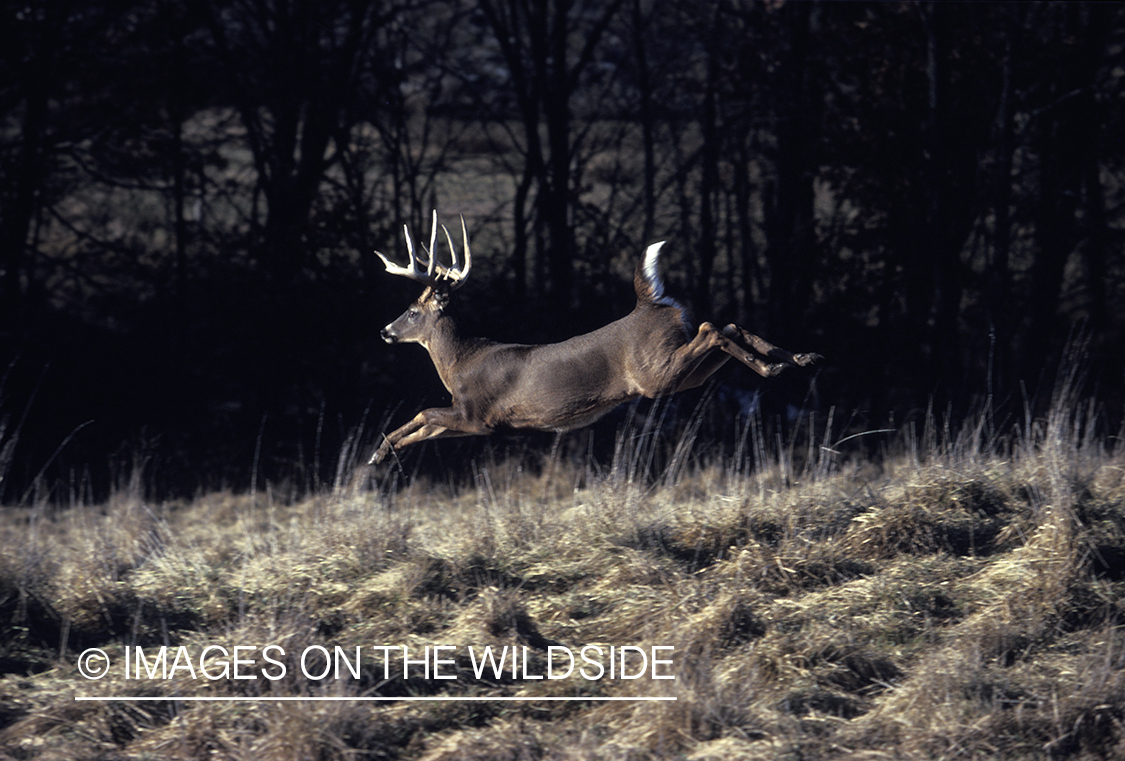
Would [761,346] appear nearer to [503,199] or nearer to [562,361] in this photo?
[562,361]

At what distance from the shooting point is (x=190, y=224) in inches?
540

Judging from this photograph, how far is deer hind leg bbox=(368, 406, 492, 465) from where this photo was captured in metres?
4.61

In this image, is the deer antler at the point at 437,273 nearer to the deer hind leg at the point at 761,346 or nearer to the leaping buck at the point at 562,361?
the leaping buck at the point at 562,361

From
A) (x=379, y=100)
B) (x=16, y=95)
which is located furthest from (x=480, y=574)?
(x=16, y=95)

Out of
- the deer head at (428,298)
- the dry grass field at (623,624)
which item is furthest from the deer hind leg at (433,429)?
the dry grass field at (623,624)

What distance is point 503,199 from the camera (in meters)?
14.1

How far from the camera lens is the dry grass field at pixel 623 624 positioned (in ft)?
15.3

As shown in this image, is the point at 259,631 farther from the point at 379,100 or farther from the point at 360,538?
the point at 379,100

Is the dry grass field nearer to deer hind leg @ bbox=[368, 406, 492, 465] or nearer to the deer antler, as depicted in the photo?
deer hind leg @ bbox=[368, 406, 492, 465]

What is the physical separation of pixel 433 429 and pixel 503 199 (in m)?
9.71

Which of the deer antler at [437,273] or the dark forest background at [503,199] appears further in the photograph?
the dark forest background at [503,199]

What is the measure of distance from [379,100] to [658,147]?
431cm

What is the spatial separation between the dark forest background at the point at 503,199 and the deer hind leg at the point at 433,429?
353 cm

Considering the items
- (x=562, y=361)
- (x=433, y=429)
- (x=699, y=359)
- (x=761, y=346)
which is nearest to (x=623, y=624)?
(x=433, y=429)
